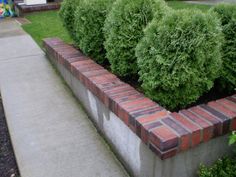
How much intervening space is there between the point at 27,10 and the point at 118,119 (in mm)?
8670

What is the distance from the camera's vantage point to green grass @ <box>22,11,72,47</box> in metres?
6.55

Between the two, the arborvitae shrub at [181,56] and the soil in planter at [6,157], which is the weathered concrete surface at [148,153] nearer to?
the arborvitae shrub at [181,56]

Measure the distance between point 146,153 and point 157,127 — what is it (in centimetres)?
23

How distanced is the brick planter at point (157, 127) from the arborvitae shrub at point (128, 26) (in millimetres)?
278

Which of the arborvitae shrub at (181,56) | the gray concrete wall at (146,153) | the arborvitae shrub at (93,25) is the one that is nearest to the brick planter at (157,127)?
the gray concrete wall at (146,153)

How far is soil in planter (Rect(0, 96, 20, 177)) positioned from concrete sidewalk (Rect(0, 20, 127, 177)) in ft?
0.19

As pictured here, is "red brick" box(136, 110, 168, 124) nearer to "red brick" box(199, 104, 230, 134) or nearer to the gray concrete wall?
the gray concrete wall

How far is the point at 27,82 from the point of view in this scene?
4203 millimetres

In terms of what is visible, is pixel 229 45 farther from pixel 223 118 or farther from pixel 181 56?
pixel 223 118

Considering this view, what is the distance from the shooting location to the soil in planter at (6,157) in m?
2.45

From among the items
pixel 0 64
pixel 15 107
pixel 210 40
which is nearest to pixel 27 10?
pixel 0 64

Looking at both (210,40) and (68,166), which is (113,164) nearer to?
(68,166)

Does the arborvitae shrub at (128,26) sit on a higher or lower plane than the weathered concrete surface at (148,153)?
higher

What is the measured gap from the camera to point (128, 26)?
111 inches
